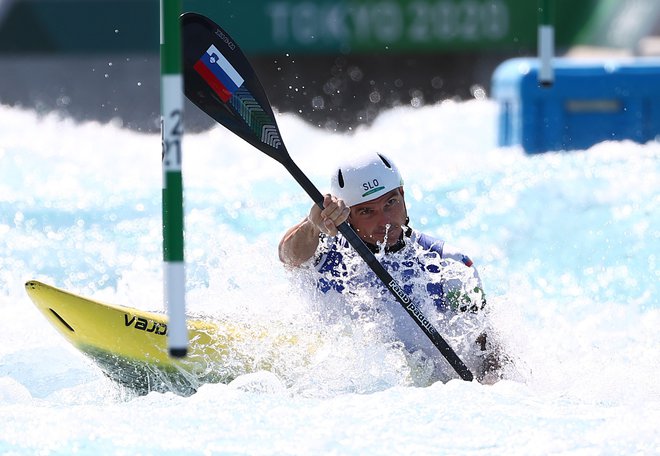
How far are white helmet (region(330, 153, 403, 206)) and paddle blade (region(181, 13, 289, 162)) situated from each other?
0.82 feet

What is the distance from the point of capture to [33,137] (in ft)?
34.5

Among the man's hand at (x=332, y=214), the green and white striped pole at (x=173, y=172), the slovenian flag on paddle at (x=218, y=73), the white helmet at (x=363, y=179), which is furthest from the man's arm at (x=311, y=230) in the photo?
the green and white striped pole at (x=173, y=172)

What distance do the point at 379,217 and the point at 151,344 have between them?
97 cm

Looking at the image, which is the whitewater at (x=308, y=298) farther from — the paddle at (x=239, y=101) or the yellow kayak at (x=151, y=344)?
the paddle at (x=239, y=101)

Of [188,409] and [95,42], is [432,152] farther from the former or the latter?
[188,409]

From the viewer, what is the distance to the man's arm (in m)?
4.10

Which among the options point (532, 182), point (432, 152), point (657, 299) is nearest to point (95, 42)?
point (432, 152)

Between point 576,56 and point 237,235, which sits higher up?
point 576,56

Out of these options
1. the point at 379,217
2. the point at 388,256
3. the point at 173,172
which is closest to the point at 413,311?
the point at 388,256

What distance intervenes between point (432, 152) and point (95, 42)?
4.60 metres

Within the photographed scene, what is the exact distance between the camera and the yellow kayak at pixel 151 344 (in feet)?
13.8

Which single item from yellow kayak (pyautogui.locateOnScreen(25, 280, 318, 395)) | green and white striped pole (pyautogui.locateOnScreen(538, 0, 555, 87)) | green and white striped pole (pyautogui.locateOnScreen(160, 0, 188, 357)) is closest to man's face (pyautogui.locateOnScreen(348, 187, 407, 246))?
yellow kayak (pyautogui.locateOnScreen(25, 280, 318, 395))

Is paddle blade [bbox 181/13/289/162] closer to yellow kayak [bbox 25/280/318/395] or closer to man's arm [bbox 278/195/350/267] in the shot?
man's arm [bbox 278/195/350/267]

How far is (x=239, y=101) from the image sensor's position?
14.4 ft
